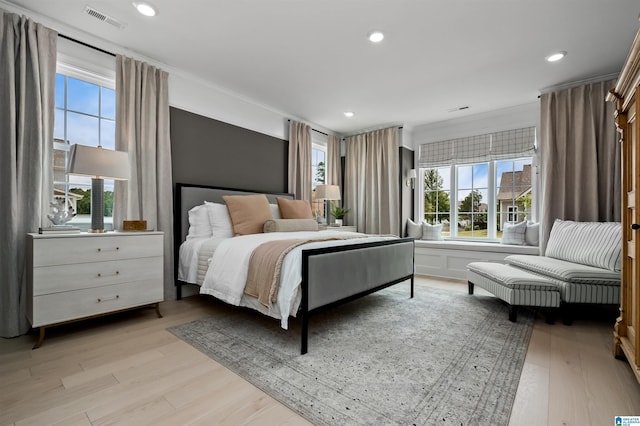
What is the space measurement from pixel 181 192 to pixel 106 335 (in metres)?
1.56

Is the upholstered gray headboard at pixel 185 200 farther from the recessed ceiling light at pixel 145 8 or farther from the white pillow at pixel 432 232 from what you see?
the white pillow at pixel 432 232

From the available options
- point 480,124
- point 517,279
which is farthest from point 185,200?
point 480,124

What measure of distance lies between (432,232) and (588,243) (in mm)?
2201

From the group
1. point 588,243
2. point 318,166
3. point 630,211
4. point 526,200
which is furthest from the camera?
point 318,166

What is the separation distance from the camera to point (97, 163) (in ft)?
7.74

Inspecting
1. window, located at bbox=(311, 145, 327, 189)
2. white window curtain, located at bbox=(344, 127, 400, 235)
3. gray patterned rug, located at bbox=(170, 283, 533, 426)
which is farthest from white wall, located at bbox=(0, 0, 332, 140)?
gray patterned rug, located at bbox=(170, 283, 533, 426)

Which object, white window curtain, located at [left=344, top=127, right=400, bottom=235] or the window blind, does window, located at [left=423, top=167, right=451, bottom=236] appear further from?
white window curtain, located at [left=344, top=127, right=400, bottom=235]

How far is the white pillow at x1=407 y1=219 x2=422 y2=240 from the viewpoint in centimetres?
509

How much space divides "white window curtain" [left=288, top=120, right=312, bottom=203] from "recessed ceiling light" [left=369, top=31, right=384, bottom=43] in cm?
225

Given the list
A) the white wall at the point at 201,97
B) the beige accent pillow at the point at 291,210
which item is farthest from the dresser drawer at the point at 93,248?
the white wall at the point at 201,97

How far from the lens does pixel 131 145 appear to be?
9.43 ft

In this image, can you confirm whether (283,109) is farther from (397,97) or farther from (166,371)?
(166,371)

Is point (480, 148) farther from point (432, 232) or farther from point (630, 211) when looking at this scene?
point (630, 211)

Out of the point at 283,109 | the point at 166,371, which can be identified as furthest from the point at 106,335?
the point at 283,109
